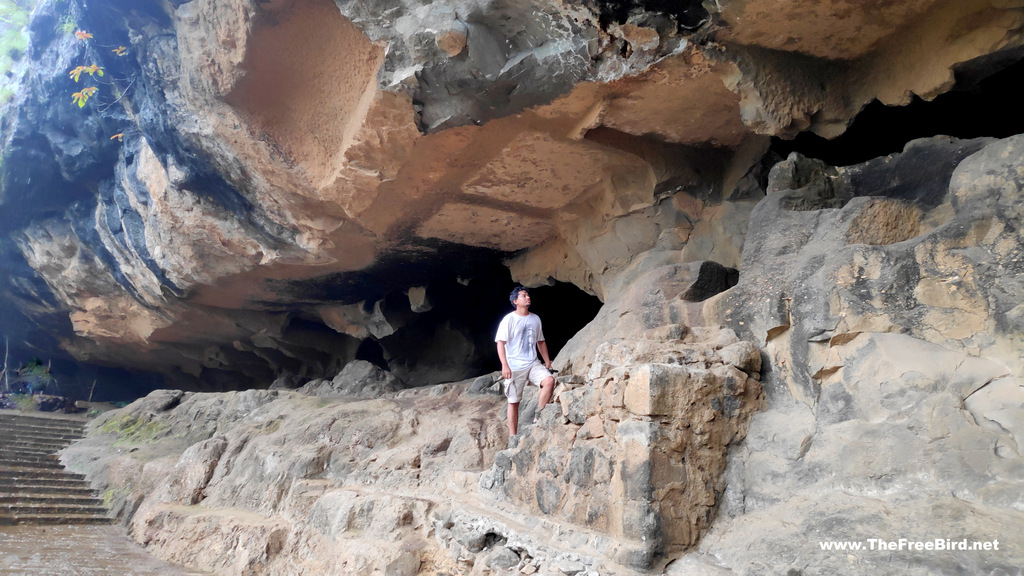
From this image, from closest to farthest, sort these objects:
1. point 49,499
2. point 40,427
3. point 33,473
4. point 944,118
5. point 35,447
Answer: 1. point 944,118
2. point 49,499
3. point 33,473
4. point 35,447
5. point 40,427

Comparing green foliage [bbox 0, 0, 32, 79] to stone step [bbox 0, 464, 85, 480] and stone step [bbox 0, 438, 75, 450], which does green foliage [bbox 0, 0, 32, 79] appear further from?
stone step [bbox 0, 464, 85, 480]

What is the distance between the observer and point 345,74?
16.4 feet

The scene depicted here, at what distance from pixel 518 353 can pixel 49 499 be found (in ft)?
24.3

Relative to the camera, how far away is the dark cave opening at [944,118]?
326cm

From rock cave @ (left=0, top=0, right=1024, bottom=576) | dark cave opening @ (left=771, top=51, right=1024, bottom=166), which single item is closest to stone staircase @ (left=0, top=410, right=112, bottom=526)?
rock cave @ (left=0, top=0, right=1024, bottom=576)

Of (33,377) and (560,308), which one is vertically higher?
(560,308)

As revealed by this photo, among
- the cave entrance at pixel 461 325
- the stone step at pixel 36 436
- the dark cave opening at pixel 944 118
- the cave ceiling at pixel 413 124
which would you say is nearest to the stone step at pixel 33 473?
the stone step at pixel 36 436

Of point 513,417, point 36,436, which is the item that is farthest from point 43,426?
point 513,417

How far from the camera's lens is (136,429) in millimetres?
9445

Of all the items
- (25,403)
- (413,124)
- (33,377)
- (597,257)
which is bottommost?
(33,377)

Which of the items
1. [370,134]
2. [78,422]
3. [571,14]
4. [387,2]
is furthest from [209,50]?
A: [78,422]

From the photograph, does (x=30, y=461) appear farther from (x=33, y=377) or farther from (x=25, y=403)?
(x=33, y=377)

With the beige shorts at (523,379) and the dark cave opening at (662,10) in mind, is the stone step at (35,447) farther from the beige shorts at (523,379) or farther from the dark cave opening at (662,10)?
the dark cave opening at (662,10)

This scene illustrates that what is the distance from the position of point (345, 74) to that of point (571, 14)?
223cm
